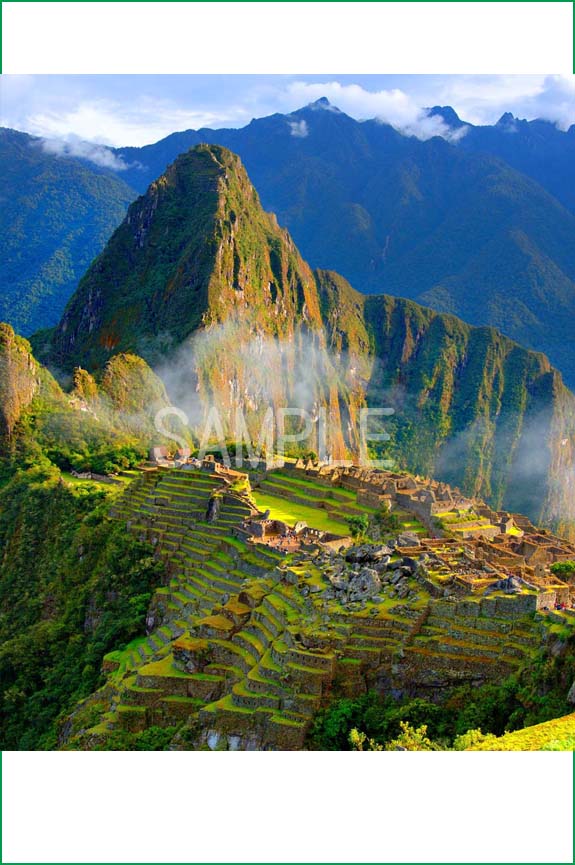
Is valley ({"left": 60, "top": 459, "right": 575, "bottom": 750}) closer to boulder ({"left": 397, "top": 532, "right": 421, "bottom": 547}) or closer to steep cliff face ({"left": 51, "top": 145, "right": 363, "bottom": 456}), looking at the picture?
boulder ({"left": 397, "top": 532, "right": 421, "bottom": 547})

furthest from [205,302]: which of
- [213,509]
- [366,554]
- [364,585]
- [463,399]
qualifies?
[364,585]

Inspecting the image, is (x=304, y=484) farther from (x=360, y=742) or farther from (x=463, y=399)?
(x=463, y=399)

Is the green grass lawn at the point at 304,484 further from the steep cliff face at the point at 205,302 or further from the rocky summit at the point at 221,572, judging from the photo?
the steep cliff face at the point at 205,302

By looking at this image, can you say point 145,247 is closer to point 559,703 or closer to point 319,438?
point 319,438

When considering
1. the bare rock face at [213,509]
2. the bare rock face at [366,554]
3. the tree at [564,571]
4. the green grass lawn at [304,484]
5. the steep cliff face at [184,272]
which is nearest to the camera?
the bare rock face at [366,554]

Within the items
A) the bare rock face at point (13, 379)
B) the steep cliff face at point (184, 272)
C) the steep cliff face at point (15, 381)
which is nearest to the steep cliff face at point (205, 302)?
the steep cliff face at point (184, 272)

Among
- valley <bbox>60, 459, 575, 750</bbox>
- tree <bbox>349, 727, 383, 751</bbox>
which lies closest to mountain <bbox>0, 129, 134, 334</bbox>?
valley <bbox>60, 459, 575, 750</bbox>
